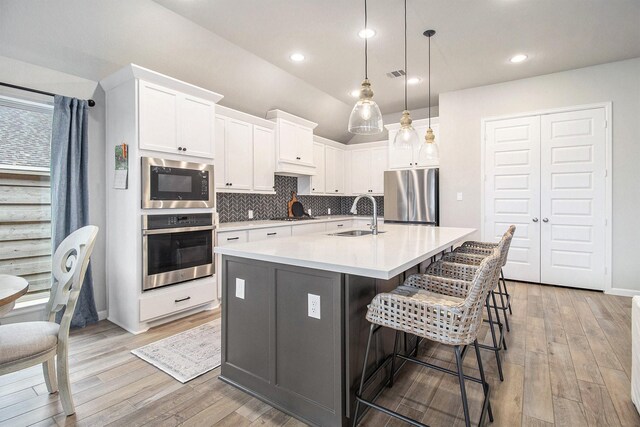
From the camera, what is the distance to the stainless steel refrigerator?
16.0 feet

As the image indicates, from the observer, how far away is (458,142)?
193 inches

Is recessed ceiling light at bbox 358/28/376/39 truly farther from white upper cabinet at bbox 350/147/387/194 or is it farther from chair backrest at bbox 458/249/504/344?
white upper cabinet at bbox 350/147/387/194

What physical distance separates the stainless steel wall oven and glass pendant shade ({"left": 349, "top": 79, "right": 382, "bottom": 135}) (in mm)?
1846

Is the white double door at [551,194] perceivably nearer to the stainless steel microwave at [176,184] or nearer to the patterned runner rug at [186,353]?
the stainless steel microwave at [176,184]

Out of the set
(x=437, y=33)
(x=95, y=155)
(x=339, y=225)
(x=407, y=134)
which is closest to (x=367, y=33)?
(x=437, y=33)

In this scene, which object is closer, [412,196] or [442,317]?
[442,317]

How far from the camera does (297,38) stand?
3.34m

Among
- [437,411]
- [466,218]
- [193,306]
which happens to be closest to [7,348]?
[193,306]

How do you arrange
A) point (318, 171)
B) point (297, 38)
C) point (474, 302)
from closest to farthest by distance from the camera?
point (474, 302), point (297, 38), point (318, 171)

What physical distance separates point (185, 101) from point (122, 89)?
53cm

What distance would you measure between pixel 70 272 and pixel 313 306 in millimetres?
1372

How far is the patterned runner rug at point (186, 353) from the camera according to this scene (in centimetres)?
226

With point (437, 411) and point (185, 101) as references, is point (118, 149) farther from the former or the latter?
point (437, 411)

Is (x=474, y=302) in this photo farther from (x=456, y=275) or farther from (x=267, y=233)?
(x=267, y=233)
